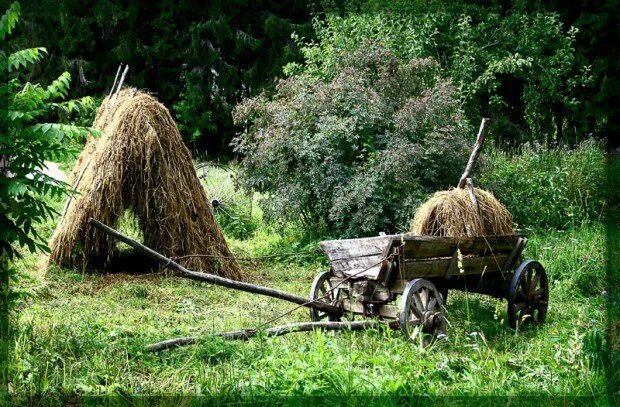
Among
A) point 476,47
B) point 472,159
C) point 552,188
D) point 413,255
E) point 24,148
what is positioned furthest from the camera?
point 476,47

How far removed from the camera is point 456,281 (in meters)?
6.69

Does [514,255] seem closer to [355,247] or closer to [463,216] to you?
[463,216]

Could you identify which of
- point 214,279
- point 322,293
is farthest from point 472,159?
point 214,279

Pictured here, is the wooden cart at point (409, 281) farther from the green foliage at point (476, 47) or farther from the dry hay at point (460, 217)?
the green foliage at point (476, 47)

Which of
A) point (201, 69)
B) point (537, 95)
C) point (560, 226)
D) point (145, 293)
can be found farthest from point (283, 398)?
point (201, 69)

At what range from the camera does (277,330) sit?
5207 millimetres

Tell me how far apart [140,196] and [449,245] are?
13.9 feet

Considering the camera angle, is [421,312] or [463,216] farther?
[463,216]

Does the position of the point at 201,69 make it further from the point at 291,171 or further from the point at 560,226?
the point at 560,226

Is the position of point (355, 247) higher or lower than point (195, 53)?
lower

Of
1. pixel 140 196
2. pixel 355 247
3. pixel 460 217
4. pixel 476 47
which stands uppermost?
pixel 476 47

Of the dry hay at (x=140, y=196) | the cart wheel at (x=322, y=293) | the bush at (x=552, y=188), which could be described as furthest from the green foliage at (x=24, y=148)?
the bush at (x=552, y=188)

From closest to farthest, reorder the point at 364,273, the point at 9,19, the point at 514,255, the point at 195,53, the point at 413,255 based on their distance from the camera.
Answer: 1. the point at 9,19
2. the point at 413,255
3. the point at 364,273
4. the point at 514,255
5. the point at 195,53

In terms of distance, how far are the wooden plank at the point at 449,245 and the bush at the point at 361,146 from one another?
10.7 feet
